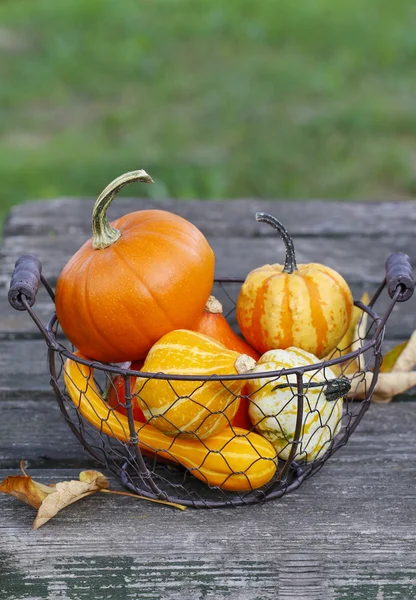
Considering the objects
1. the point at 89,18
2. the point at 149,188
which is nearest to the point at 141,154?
the point at 149,188

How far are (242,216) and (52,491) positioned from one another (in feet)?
4.48

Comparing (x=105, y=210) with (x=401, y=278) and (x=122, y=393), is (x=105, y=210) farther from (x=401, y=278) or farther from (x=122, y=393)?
(x=401, y=278)

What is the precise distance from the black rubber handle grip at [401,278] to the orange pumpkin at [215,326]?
27 cm

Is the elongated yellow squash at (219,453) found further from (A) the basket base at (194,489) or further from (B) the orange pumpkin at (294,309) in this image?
(B) the orange pumpkin at (294,309)

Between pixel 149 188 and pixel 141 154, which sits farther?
pixel 141 154

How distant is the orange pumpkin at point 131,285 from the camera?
1249 millimetres

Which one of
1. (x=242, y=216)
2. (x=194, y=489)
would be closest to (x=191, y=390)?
(x=194, y=489)

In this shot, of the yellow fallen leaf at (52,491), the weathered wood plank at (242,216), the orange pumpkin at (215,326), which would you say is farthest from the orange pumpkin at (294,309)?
the weathered wood plank at (242,216)

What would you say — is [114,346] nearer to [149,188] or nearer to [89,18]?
[149,188]

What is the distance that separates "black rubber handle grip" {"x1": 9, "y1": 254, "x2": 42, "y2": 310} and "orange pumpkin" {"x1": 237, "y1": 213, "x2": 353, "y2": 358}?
361mm

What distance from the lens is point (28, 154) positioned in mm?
4602

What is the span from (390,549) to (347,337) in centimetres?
58

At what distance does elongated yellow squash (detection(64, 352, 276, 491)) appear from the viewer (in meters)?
1.22

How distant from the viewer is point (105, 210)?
1.28m
